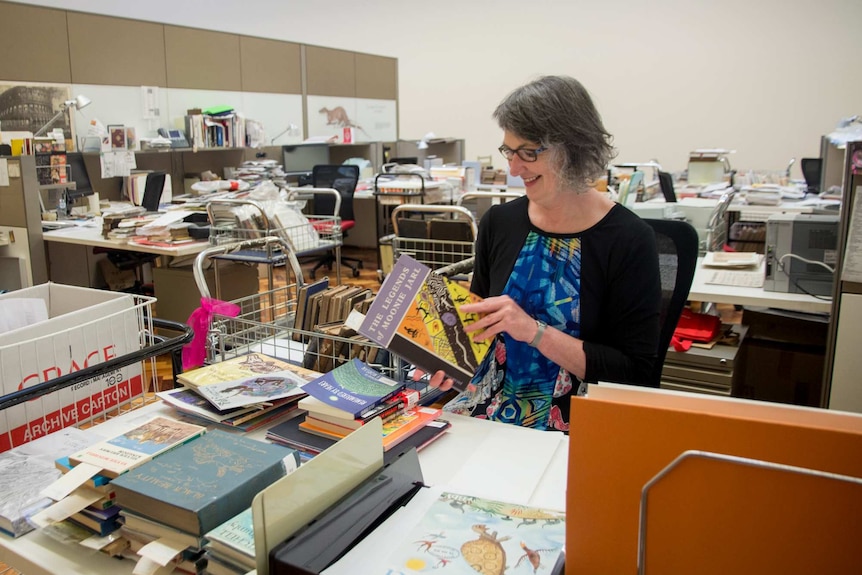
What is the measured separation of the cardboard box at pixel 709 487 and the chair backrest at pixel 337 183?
5348mm

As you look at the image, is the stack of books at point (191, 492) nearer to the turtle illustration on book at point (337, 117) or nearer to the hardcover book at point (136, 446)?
the hardcover book at point (136, 446)

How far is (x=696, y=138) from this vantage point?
7.61 meters

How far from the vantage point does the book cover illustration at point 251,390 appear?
4.11 ft

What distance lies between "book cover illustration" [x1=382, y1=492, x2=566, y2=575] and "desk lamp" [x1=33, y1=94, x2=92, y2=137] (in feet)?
14.8

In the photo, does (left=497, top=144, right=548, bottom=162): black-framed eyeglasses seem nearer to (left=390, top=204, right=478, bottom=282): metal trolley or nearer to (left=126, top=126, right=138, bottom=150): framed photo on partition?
(left=390, top=204, right=478, bottom=282): metal trolley

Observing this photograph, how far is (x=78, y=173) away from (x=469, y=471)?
15.3 ft

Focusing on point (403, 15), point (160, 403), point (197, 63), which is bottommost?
point (160, 403)

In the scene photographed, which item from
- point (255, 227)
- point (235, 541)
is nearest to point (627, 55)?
point (255, 227)

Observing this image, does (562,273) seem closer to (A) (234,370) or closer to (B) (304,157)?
(A) (234,370)

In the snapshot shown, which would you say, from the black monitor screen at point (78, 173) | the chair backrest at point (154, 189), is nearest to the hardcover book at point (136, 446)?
the chair backrest at point (154, 189)

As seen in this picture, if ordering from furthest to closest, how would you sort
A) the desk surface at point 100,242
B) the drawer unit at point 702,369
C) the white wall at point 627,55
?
1. the white wall at point 627,55
2. the desk surface at point 100,242
3. the drawer unit at point 702,369

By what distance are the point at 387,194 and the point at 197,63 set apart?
1.95 meters

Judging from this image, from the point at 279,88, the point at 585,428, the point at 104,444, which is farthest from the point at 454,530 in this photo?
the point at 279,88

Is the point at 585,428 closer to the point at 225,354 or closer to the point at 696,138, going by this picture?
the point at 225,354
